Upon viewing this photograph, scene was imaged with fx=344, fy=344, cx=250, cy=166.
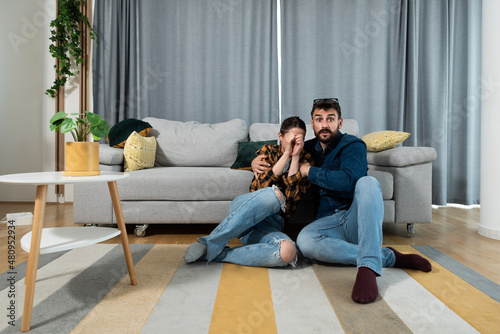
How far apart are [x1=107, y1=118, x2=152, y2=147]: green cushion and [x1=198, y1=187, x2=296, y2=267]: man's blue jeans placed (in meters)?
1.29

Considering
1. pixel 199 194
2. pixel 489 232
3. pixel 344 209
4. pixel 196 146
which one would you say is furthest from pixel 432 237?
pixel 196 146

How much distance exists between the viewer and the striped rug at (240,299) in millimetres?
1057

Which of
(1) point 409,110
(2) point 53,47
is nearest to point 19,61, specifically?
(2) point 53,47

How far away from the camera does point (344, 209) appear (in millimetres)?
1675

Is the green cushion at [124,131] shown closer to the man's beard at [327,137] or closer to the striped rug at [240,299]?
the striped rug at [240,299]

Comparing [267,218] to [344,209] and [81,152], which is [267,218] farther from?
[81,152]

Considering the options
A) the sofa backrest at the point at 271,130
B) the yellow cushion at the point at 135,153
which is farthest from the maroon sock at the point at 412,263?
the yellow cushion at the point at 135,153

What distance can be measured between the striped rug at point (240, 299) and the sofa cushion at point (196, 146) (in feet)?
3.84

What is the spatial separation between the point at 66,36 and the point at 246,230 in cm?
304

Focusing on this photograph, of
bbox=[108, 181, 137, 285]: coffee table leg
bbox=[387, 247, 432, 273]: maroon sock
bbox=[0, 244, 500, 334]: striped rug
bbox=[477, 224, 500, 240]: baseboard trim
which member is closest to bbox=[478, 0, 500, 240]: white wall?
bbox=[477, 224, 500, 240]: baseboard trim

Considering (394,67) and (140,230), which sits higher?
(394,67)

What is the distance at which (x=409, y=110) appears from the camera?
353 centimetres

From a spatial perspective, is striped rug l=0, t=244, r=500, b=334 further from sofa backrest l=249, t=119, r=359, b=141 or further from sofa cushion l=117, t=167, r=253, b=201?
sofa backrest l=249, t=119, r=359, b=141

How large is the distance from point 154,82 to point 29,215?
1.66 m
